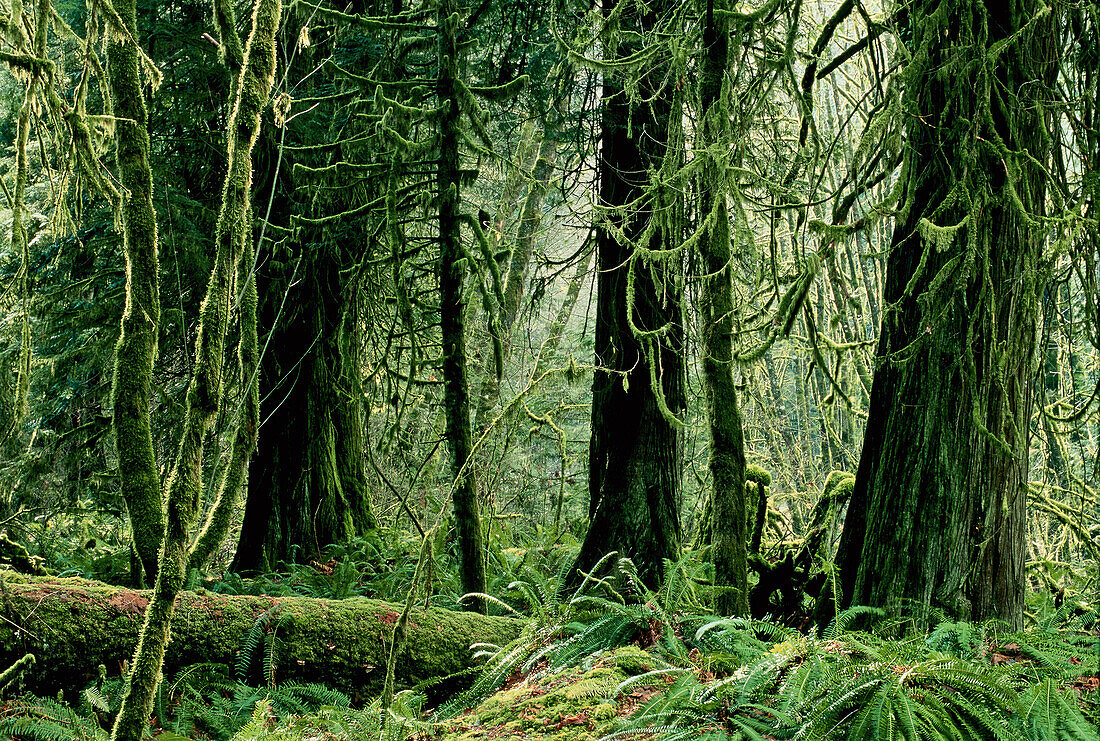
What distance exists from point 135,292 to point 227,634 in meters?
3.07

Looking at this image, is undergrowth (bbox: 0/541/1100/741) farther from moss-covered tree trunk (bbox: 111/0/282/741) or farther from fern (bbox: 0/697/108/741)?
moss-covered tree trunk (bbox: 111/0/282/741)

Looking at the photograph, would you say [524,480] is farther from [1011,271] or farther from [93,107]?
[1011,271]

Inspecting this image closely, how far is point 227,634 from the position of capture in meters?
4.15

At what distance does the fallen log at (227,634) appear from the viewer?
3672 millimetres

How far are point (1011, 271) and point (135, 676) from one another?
3776 mm

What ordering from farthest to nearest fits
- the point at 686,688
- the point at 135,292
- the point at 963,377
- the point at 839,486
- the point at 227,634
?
1. the point at 839,486
2. the point at 227,634
3. the point at 963,377
4. the point at 686,688
5. the point at 135,292

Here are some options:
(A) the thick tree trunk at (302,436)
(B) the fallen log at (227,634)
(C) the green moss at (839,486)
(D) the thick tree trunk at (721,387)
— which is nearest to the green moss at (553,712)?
(D) the thick tree trunk at (721,387)

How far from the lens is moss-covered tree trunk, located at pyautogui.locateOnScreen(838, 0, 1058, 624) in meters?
3.46

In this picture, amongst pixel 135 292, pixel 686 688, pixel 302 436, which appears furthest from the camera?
pixel 302 436

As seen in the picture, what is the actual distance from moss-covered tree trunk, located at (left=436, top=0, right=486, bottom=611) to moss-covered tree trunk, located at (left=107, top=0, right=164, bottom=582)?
2.77m

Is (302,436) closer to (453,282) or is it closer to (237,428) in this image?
(453,282)

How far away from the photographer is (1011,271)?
357 centimetres

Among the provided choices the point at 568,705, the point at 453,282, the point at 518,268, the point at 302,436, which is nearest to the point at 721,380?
the point at 568,705

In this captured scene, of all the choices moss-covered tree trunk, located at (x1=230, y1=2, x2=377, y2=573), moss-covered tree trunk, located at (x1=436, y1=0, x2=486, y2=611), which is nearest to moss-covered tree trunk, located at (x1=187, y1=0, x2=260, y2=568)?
moss-covered tree trunk, located at (x1=436, y1=0, x2=486, y2=611)
